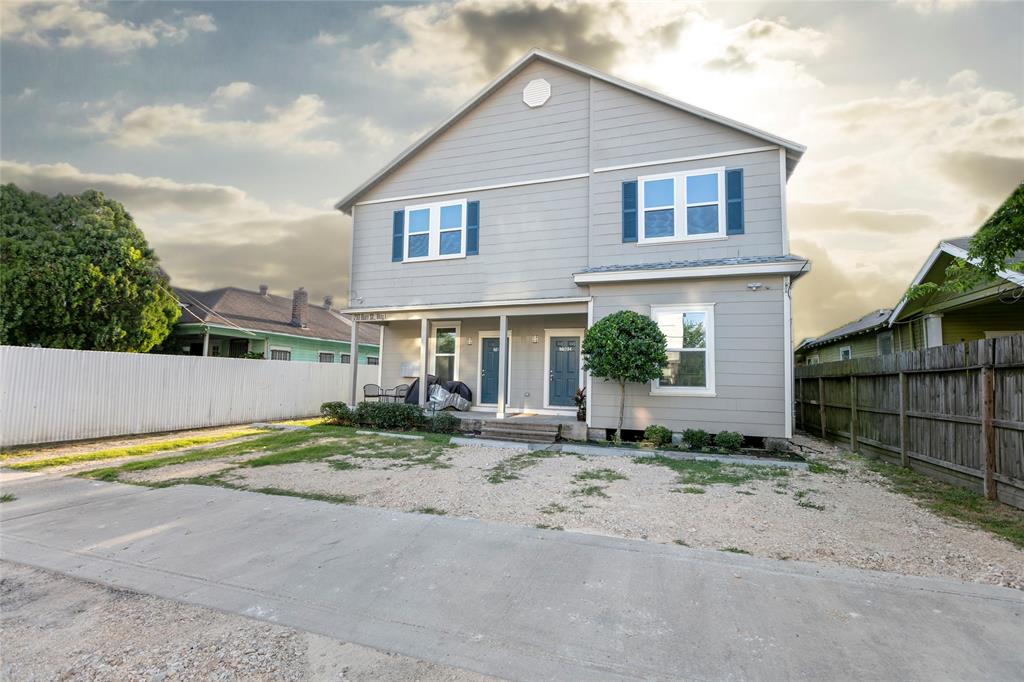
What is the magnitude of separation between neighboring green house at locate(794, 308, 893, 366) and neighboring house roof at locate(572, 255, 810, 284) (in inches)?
266

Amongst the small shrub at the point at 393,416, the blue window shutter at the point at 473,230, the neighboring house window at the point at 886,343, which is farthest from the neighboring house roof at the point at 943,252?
the small shrub at the point at 393,416

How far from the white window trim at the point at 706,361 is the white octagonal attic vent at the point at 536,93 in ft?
19.9

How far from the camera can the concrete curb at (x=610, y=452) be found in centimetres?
Answer: 805

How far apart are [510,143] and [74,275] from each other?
452 inches

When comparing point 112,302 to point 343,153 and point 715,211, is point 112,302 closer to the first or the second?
point 343,153

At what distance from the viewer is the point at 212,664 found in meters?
2.48

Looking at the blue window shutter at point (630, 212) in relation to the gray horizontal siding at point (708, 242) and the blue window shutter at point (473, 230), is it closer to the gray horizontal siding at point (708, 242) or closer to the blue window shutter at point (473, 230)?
the gray horizontal siding at point (708, 242)

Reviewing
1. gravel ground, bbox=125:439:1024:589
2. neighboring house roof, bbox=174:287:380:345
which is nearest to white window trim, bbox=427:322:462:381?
gravel ground, bbox=125:439:1024:589

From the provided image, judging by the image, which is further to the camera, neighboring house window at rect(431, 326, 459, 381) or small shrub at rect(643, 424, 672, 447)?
neighboring house window at rect(431, 326, 459, 381)

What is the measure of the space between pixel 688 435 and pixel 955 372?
4.05 metres

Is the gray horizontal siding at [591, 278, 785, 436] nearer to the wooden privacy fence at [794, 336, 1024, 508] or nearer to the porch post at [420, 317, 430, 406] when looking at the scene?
the wooden privacy fence at [794, 336, 1024, 508]

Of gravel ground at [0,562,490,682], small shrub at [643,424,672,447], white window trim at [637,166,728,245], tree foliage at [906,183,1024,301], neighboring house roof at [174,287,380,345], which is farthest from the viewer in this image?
neighboring house roof at [174,287,380,345]

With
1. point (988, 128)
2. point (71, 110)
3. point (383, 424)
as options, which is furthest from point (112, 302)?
A: point (988, 128)

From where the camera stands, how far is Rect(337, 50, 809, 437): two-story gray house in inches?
375
